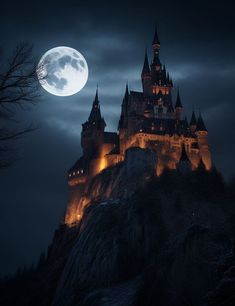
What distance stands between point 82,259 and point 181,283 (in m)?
26.5

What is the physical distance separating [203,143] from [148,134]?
43.3 feet

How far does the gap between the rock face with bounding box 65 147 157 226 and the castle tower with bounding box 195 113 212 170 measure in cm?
1229

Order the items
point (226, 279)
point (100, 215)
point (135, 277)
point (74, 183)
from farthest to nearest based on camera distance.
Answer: point (74, 183), point (100, 215), point (135, 277), point (226, 279)

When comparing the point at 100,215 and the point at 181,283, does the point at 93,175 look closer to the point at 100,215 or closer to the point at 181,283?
the point at 100,215

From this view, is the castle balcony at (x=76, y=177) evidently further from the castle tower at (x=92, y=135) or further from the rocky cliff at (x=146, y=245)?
the rocky cliff at (x=146, y=245)

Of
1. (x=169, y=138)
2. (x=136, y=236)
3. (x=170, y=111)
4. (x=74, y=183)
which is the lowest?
(x=136, y=236)

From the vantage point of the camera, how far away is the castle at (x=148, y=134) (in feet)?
281

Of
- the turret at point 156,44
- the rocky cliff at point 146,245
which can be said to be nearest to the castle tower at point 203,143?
the rocky cliff at point 146,245

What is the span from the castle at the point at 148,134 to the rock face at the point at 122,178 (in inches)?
133

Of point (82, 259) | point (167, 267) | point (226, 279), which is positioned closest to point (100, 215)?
point (82, 259)

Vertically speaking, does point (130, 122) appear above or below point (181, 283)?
above

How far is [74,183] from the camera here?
3743 inches

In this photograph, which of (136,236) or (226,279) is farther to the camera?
(136,236)

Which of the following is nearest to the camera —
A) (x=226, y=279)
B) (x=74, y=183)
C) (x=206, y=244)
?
(x=226, y=279)
